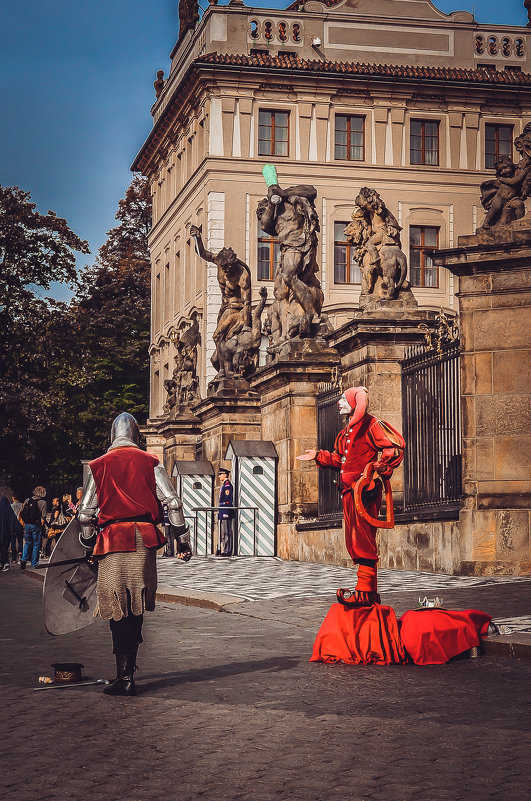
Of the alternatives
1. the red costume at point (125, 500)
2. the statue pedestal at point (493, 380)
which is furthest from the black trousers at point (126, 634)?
the statue pedestal at point (493, 380)

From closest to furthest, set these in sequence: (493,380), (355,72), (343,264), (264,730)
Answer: (264,730) < (493,380) < (355,72) < (343,264)

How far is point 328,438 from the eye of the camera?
76.0 feet

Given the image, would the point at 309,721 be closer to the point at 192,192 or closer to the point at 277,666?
the point at 277,666

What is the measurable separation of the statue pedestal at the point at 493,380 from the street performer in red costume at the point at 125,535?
7.75m

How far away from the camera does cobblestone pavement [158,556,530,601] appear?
49.3ft

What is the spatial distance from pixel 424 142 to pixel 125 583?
46.7 metres

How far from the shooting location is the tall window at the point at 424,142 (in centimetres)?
5312

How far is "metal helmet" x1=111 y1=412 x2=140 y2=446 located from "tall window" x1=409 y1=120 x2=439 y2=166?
4549 centimetres

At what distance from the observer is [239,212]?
51000 mm

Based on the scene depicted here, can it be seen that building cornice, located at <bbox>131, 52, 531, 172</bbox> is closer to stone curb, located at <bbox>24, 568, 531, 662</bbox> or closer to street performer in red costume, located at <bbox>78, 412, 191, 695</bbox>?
stone curb, located at <bbox>24, 568, 531, 662</bbox>

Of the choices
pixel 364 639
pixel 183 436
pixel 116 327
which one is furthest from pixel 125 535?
pixel 116 327

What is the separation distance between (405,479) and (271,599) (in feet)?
14.7

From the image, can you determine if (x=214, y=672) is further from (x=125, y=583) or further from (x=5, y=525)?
(x=5, y=525)

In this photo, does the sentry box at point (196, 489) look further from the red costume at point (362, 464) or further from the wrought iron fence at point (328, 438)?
the red costume at point (362, 464)
